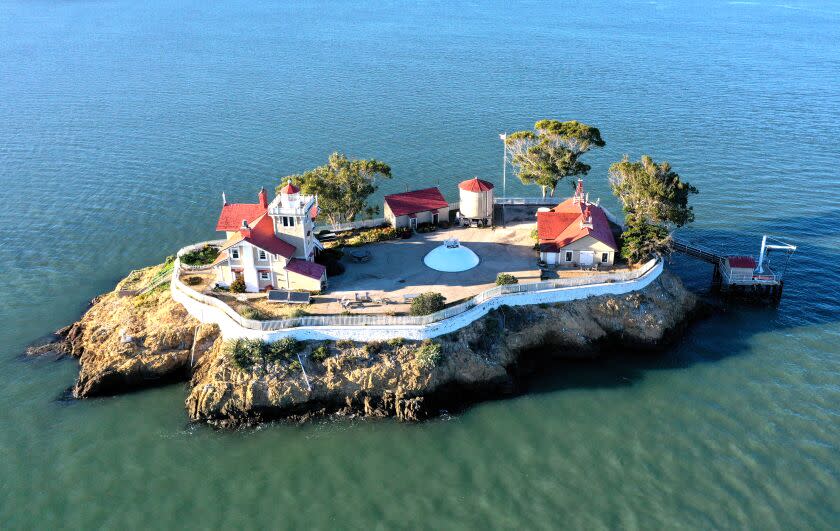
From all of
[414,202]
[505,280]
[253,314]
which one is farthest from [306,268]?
[505,280]

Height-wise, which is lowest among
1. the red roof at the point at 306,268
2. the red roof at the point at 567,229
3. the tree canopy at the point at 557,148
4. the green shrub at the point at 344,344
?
the green shrub at the point at 344,344

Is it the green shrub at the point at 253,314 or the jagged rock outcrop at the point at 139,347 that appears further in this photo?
the jagged rock outcrop at the point at 139,347

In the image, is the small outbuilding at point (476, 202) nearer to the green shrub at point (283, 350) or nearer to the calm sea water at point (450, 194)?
the calm sea water at point (450, 194)

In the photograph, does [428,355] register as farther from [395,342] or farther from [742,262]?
[742,262]

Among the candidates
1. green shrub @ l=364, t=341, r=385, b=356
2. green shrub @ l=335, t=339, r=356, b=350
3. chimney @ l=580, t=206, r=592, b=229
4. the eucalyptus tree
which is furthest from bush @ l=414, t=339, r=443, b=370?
the eucalyptus tree

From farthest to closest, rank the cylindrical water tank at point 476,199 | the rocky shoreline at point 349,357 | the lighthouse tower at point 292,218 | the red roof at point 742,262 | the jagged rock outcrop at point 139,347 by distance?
the cylindrical water tank at point 476,199, the red roof at point 742,262, the lighthouse tower at point 292,218, the jagged rock outcrop at point 139,347, the rocky shoreline at point 349,357

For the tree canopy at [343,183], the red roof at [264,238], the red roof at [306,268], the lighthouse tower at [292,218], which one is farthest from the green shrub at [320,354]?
the tree canopy at [343,183]
